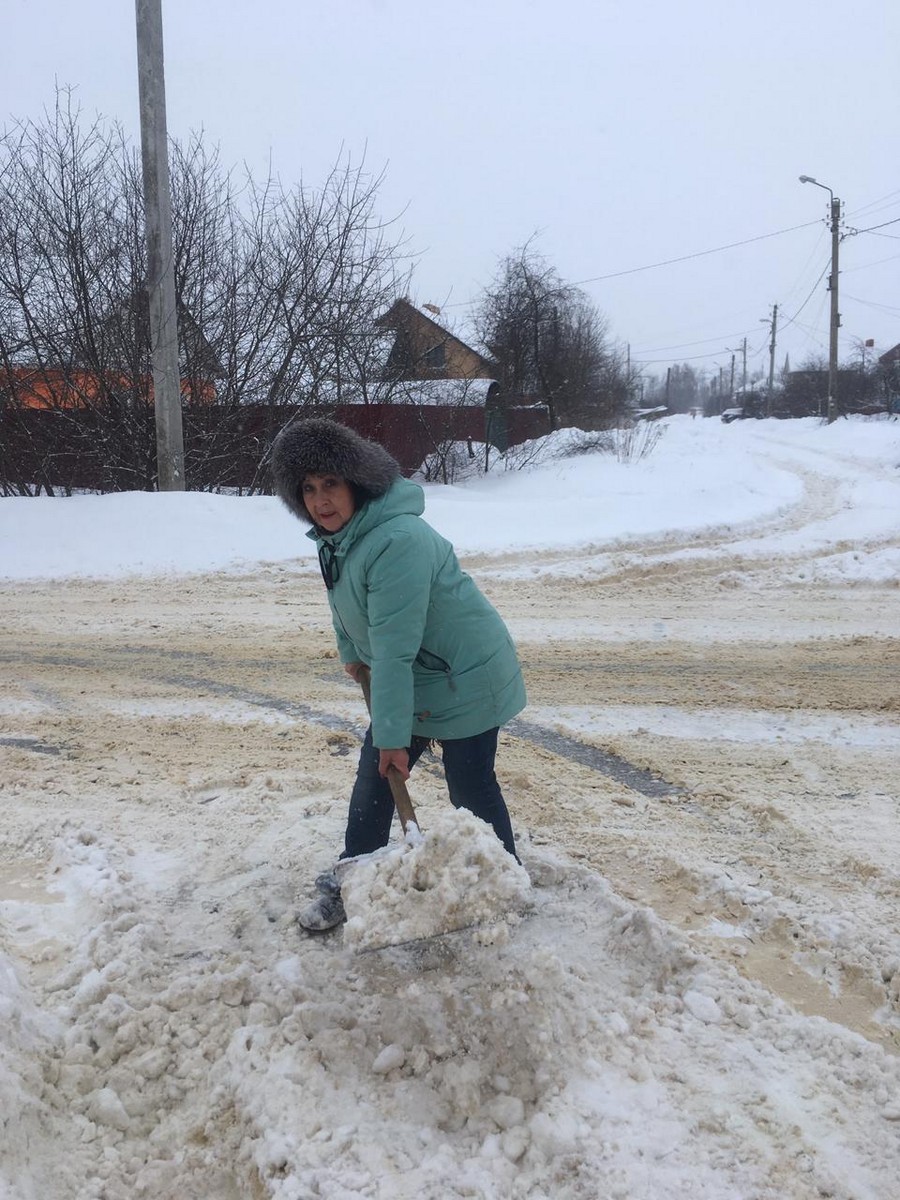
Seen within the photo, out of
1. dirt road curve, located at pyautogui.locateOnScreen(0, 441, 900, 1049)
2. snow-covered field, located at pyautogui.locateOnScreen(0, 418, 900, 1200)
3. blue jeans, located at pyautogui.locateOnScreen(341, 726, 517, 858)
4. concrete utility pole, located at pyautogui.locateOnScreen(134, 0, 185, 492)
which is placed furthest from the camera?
concrete utility pole, located at pyautogui.locateOnScreen(134, 0, 185, 492)

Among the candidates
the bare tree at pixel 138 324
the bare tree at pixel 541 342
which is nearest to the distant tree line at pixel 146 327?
the bare tree at pixel 138 324

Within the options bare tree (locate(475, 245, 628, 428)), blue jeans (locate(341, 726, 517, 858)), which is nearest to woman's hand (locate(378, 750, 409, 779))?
blue jeans (locate(341, 726, 517, 858))

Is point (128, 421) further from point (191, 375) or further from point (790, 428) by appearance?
point (790, 428)

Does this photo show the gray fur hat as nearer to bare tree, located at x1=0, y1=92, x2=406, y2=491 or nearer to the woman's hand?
the woman's hand

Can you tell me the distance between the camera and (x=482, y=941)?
2.30 m

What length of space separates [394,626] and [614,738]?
2.24 meters

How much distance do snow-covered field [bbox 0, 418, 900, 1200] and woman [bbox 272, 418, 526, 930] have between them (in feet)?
1.58

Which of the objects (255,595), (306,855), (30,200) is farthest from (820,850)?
(30,200)

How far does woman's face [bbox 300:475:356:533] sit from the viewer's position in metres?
2.61

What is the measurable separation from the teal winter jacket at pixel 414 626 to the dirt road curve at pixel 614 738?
0.87 metres

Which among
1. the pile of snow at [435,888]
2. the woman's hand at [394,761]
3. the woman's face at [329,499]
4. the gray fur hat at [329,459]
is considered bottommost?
the pile of snow at [435,888]

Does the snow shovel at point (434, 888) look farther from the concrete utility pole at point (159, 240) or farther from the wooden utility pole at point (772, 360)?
the wooden utility pole at point (772, 360)

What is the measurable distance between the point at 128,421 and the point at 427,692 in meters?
10.7

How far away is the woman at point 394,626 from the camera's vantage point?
8.34 ft
